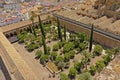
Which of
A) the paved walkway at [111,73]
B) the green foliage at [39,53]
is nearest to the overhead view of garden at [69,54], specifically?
the green foliage at [39,53]

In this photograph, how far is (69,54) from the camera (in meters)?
30.5

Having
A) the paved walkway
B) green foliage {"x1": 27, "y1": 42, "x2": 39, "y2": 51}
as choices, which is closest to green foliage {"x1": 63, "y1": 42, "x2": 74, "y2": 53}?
green foliage {"x1": 27, "y1": 42, "x2": 39, "y2": 51}

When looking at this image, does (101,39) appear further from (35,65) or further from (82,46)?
(35,65)

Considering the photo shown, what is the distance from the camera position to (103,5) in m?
44.3

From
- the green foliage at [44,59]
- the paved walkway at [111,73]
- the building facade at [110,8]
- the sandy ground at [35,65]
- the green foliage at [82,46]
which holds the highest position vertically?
the paved walkway at [111,73]

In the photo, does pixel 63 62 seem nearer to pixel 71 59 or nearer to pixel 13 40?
pixel 71 59

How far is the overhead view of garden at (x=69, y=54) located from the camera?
26594 mm

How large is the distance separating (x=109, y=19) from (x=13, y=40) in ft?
88.6

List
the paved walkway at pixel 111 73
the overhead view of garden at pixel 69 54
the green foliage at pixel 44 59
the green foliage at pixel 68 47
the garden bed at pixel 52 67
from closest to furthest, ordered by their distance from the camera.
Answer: the paved walkway at pixel 111 73, the overhead view of garden at pixel 69 54, the garden bed at pixel 52 67, the green foliage at pixel 44 59, the green foliage at pixel 68 47

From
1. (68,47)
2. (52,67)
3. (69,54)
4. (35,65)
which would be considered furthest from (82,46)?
(35,65)

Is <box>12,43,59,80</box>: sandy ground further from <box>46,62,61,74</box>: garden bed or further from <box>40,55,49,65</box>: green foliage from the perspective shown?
<box>40,55,49,65</box>: green foliage

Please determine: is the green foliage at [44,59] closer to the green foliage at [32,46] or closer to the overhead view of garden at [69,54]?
the overhead view of garden at [69,54]

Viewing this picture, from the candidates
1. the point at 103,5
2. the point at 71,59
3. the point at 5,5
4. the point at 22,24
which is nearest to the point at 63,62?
the point at 71,59

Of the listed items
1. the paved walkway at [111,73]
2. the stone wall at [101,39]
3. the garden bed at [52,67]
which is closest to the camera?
the paved walkway at [111,73]
